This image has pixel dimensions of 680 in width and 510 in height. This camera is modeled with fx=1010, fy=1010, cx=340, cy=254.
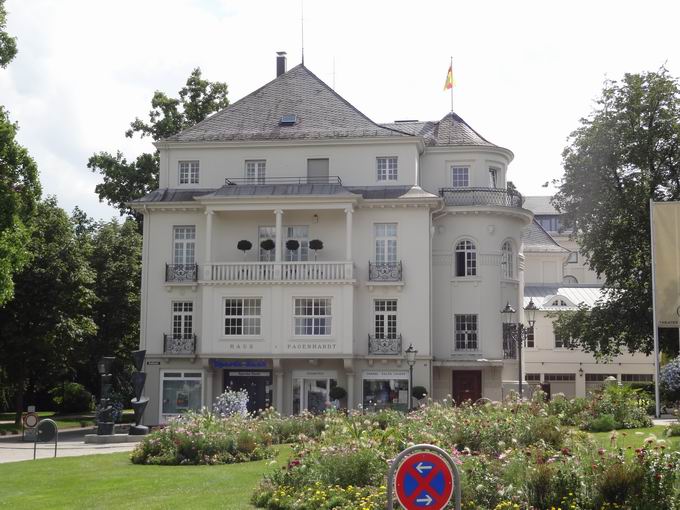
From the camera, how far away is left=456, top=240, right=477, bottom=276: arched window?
149ft

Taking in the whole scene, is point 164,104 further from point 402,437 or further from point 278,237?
point 402,437

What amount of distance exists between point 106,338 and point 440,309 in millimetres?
19612

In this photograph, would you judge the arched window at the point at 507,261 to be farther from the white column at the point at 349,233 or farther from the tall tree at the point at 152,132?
the tall tree at the point at 152,132

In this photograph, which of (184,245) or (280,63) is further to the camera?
(280,63)

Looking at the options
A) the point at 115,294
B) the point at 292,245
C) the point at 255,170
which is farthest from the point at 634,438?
the point at 115,294

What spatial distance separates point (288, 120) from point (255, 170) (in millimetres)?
2860

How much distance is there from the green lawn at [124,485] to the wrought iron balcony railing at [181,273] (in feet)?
63.7

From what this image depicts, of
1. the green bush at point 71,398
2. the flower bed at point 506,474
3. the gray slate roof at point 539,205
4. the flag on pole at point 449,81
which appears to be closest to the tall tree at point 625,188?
the flag on pole at point 449,81

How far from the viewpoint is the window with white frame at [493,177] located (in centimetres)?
4709

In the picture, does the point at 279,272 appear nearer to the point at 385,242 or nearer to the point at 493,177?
the point at 385,242

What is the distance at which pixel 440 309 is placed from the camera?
1774 inches

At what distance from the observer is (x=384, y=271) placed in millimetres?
43594

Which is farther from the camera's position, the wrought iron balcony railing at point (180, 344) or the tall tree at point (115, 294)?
the tall tree at point (115, 294)

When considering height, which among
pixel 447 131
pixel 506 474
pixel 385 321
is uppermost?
pixel 447 131
